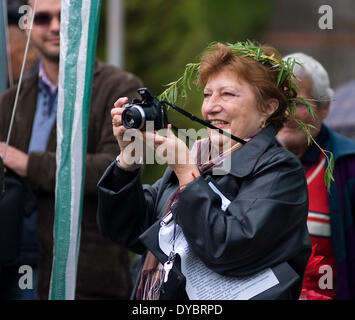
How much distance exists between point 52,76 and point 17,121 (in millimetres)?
288

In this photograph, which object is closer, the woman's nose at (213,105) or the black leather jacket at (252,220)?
the black leather jacket at (252,220)

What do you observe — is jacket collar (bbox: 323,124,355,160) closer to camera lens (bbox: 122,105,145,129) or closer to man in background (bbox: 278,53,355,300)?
man in background (bbox: 278,53,355,300)

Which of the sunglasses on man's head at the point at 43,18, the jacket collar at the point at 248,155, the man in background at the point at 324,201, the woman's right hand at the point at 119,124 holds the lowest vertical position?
the man in background at the point at 324,201

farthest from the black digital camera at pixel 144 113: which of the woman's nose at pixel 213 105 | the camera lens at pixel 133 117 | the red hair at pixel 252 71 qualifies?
the red hair at pixel 252 71

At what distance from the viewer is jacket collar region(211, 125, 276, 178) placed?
9.24ft

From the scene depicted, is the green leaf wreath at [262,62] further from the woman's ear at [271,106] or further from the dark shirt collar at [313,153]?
the dark shirt collar at [313,153]

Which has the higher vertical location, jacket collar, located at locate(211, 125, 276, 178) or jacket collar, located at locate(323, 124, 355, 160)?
jacket collar, located at locate(211, 125, 276, 178)

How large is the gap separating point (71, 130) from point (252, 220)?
993 mm

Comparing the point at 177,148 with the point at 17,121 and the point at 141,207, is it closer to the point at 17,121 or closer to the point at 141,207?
the point at 141,207

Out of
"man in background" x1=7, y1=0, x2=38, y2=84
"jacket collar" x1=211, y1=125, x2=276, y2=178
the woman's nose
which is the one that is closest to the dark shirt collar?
"jacket collar" x1=211, y1=125, x2=276, y2=178

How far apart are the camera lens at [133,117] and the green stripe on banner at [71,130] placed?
0.58m

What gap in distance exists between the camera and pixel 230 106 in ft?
9.48

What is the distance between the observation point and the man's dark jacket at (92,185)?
3834 millimetres

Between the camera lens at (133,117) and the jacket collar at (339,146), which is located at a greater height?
the camera lens at (133,117)
